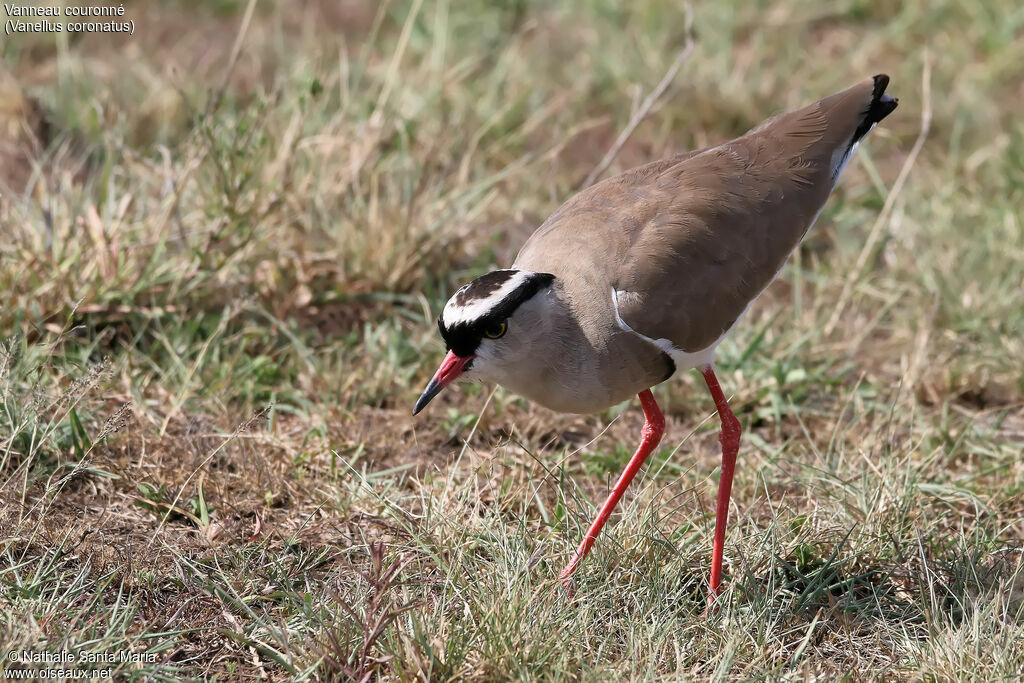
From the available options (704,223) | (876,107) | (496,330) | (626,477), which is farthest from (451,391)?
(876,107)

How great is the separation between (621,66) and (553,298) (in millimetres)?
3760

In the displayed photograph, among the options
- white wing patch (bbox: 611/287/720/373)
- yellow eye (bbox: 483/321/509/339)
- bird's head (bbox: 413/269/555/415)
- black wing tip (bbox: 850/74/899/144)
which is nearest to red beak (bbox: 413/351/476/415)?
bird's head (bbox: 413/269/555/415)

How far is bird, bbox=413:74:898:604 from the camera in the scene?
12.8 feet

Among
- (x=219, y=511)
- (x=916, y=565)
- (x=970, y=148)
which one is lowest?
(x=219, y=511)

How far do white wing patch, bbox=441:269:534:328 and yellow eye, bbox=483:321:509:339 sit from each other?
7cm

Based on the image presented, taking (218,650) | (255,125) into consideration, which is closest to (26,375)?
(218,650)

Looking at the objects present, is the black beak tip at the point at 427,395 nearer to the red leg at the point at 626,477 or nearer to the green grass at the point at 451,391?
the green grass at the point at 451,391

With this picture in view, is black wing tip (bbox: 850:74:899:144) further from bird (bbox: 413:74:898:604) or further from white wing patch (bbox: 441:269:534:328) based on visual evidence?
white wing patch (bbox: 441:269:534:328)

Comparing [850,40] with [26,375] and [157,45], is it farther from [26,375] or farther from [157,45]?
[26,375]

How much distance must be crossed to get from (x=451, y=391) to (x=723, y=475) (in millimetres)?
1474

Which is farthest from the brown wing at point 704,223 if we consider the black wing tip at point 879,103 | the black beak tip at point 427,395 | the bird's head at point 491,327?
the black beak tip at point 427,395

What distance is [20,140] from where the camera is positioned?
5996 mm

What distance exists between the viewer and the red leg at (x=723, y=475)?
396 cm

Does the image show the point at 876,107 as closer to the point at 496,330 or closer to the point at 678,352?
the point at 678,352
